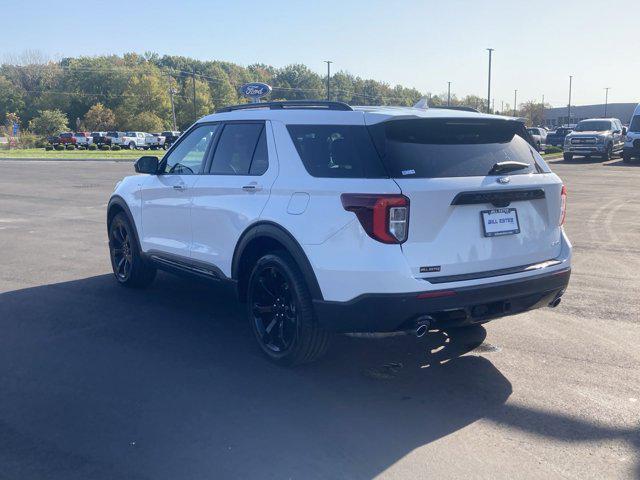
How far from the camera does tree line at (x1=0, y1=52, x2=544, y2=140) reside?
103938mm

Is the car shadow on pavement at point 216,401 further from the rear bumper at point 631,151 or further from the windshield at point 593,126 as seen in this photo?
the windshield at point 593,126

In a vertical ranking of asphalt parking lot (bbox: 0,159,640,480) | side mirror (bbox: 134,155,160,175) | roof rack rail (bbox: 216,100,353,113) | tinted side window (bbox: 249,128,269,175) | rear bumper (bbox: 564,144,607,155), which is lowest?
rear bumper (bbox: 564,144,607,155)

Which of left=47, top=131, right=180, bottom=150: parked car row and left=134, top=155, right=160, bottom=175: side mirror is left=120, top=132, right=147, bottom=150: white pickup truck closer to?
left=47, top=131, right=180, bottom=150: parked car row

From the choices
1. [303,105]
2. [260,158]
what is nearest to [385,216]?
[260,158]

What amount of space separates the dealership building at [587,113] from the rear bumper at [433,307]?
119255 millimetres

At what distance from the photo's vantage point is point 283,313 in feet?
17.0

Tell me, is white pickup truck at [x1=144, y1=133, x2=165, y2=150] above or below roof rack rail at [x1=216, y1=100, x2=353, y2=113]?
below

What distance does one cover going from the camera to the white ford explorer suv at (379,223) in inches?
172

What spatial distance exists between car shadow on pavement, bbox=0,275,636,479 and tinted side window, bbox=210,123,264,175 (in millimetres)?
1455

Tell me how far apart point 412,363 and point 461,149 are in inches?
66.7

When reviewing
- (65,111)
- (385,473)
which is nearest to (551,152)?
(385,473)

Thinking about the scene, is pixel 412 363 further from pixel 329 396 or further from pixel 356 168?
pixel 356 168

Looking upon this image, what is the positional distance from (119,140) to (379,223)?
66.4 metres

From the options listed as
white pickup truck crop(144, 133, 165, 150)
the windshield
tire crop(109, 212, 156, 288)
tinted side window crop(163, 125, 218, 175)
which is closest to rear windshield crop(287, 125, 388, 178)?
tinted side window crop(163, 125, 218, 175)
